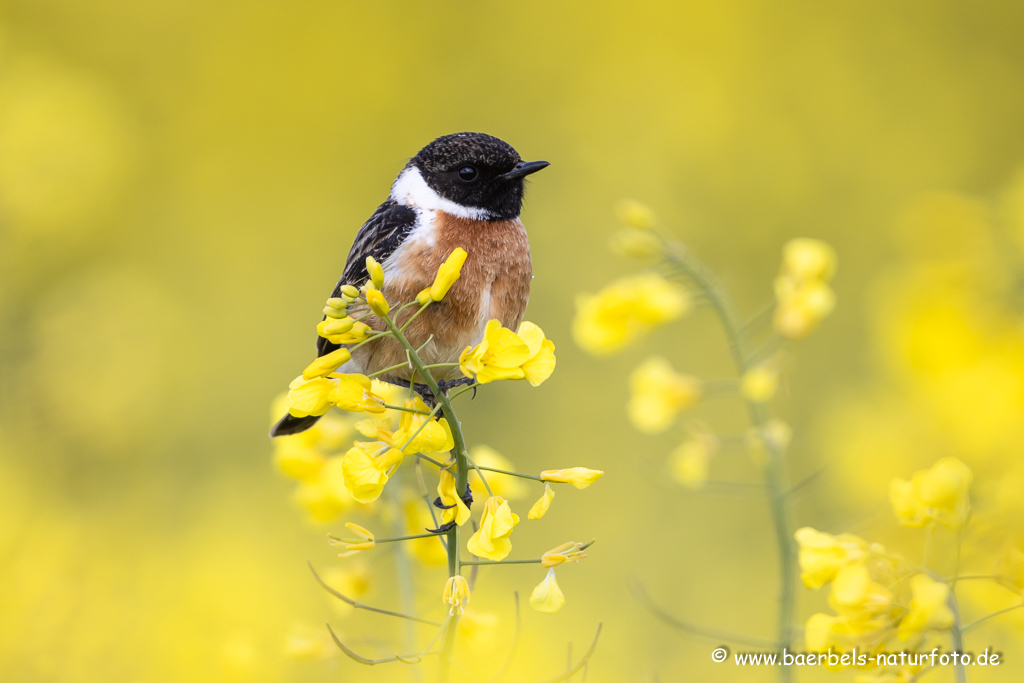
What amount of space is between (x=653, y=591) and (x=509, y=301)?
9.27 ft

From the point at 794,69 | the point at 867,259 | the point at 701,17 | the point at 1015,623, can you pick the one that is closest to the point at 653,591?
the point at 1015,623

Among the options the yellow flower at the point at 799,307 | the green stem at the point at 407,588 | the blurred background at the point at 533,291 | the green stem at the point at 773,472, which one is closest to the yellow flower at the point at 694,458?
the blurred background at the point at 533,291

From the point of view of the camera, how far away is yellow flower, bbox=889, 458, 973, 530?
1.67m

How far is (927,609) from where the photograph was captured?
1.60 meters

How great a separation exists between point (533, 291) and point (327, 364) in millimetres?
5753

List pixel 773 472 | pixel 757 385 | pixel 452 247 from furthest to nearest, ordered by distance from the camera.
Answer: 1. pixel 452 247
2. pixel 757 385
3. pixel 773 472

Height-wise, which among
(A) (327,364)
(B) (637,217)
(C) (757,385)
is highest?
(B) (637,217)

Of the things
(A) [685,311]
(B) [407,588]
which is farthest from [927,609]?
(A) [685,311]

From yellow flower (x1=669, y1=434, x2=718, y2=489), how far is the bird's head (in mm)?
1000

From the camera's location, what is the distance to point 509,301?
119 inches

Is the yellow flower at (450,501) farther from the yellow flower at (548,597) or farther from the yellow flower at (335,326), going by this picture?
the yellow flower at (335,326)

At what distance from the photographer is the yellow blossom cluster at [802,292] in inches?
106

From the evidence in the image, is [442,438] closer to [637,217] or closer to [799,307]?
[637,217]

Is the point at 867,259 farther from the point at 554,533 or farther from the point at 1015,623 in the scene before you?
the point at 1015,623
